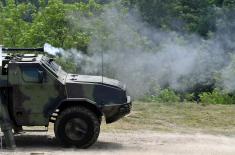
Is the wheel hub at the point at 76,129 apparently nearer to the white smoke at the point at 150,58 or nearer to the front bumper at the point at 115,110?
the front bumper at the point at 115,110

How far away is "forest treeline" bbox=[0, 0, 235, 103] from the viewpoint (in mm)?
32781

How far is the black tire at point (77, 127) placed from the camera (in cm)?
1204

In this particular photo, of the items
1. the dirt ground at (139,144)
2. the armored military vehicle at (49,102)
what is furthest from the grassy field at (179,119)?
the armored military vehicle at (49,102)

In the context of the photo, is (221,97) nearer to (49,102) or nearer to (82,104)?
(82,104)

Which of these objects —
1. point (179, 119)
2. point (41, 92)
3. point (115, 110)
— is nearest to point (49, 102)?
point (41, 92)

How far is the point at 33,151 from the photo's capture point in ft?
38.8

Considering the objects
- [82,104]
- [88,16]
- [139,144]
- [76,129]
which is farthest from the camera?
[88,16]

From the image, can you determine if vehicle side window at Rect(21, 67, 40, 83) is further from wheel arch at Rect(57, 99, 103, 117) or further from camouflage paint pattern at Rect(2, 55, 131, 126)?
wheel arch at Rect(57, 99, 103, 117)

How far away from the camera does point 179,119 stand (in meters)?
16.1

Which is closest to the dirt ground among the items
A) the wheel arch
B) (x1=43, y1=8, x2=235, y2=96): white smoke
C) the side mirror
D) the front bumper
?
the front bumper

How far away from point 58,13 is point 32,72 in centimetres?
2375

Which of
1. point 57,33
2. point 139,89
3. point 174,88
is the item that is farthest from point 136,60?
point 57,33

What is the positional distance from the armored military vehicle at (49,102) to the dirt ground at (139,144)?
34 centimetres

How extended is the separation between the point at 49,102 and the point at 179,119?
16.4ft
